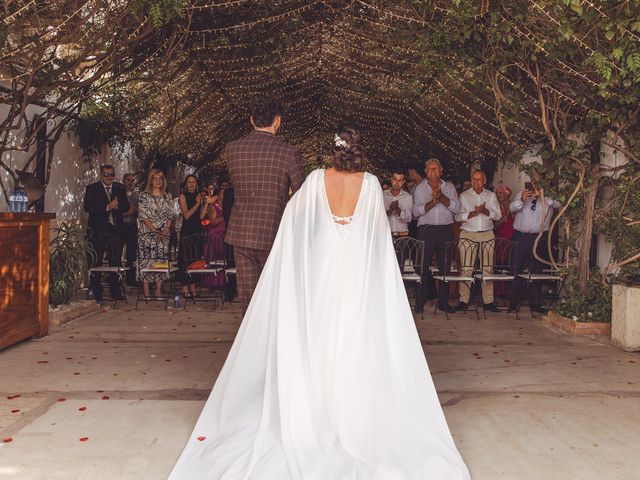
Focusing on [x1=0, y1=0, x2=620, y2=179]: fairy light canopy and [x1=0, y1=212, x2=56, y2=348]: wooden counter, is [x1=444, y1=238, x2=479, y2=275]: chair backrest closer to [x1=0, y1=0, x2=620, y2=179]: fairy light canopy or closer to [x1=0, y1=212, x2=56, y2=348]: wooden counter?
[x1=0, y1=0, x2=620, y2=179]: fairy light canopy

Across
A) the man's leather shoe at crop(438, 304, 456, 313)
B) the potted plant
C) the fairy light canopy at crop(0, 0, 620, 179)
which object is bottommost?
the man's leather shoe at crop(438, 304, 456, 313)

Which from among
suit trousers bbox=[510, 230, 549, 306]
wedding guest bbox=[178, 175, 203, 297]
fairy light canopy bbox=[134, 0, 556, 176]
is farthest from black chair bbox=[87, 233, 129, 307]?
suit trousers bbox=[510, 230, 549, 306]

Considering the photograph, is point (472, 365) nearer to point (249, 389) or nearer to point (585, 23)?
point (249, 389)

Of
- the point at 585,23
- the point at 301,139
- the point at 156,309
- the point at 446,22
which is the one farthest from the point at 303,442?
the point at 301,139

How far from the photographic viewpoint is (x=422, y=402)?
132 inches

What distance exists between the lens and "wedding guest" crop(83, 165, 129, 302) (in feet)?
28.5

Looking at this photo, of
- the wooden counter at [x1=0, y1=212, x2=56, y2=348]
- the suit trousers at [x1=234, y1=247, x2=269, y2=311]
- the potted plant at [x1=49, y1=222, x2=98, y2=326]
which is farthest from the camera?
the potted plant at [x1=49, y1=222, x2=98, y2=326]

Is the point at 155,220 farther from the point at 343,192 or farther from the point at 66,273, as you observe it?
the point at 343,192

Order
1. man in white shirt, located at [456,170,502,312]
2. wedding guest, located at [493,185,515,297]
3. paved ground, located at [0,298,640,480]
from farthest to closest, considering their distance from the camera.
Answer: wedding guest, located at [493,185,515,297]
man in white shirt, located at [456,170,502,312]
paved ground, located at [0,298,640,480]

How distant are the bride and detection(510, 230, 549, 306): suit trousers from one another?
15.6 ft

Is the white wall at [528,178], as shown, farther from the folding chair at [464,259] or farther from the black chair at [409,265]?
the black chair at [409,265]

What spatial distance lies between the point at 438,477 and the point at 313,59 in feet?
27.6

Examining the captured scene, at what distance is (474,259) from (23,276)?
5.11 meters

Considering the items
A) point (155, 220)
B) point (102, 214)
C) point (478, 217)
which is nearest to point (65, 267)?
point (155, 220)
